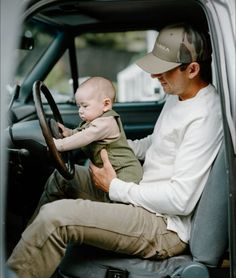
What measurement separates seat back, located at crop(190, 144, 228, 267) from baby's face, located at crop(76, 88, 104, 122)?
0.60 metres

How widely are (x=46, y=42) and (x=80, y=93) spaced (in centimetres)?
179

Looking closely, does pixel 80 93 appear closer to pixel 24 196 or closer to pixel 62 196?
pixel 62 196

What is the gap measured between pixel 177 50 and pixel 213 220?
26.8 inches

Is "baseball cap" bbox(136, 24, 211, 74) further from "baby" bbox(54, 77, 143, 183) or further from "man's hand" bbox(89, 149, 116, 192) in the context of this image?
"man's hand" bbox(89, 149, 116, 192)

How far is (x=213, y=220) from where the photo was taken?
90.6 inches

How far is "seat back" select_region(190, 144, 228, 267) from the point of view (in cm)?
228

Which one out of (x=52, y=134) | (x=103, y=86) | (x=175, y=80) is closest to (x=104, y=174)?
(x=52, y=134)

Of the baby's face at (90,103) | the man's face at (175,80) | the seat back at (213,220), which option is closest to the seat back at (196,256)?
the seat back at (213,220)

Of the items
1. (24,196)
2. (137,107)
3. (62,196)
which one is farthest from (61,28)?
(62,196)

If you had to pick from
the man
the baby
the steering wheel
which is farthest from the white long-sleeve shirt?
the steering wheel

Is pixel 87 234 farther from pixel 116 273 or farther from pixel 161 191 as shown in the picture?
pixel 161 191

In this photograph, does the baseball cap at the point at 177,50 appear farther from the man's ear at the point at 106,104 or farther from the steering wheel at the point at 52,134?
the steering wheel at the point at 52,134

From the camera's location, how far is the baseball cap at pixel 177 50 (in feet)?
7.91

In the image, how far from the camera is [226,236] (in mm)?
2332
